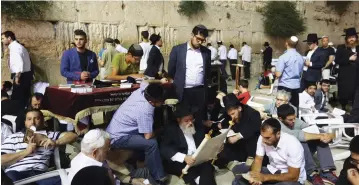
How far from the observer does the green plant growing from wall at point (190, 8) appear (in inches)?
451

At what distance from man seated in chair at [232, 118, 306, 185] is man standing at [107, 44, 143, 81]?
203 cm

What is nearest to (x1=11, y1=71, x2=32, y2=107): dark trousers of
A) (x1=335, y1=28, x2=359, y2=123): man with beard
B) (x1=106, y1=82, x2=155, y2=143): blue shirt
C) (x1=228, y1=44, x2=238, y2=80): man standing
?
(x1=106, y1=82, x2=155, y2=143): blue shirt

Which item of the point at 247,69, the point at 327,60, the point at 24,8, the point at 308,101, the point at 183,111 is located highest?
the point at 24,8

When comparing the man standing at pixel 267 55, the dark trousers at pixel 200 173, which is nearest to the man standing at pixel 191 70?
the dark trousers at pixel 200 173

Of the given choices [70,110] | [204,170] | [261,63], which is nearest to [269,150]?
[204,170]

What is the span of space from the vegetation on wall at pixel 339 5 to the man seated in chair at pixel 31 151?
17.2 m

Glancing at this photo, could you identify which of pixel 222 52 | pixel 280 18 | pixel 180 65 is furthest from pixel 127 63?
pixel 280 18

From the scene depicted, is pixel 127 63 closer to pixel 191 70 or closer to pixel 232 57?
pixel 191 70

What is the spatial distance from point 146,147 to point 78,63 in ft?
5.14

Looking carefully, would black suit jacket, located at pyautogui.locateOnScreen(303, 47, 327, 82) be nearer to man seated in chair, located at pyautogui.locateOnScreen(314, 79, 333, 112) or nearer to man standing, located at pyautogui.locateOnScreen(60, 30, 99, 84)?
man seated in chair, located at pyautogui.locateOnScreen(314, 79, 333, 112)

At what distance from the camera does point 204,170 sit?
3.74m

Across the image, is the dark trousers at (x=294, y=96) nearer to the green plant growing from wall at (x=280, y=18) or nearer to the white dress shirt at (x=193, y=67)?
the white dress shirt at (x=193, y=67)

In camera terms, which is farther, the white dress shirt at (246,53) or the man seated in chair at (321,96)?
the white dress shirt at (246,53)

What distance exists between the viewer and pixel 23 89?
18.8 ft
